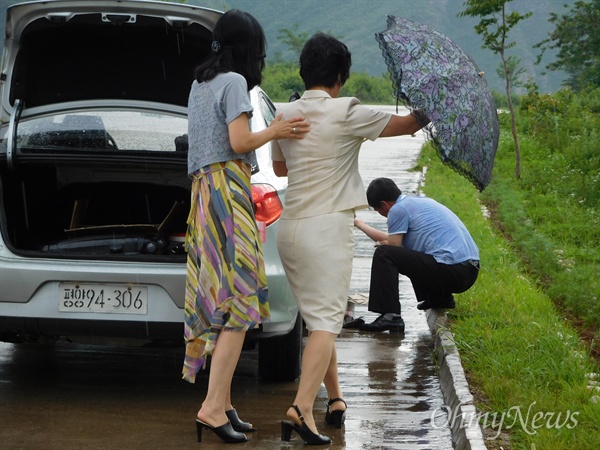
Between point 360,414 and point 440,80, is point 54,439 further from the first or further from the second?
point 440,80

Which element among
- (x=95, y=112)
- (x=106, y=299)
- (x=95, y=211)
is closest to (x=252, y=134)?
(x=106, y=299)

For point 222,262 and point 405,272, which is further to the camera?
point 405,272

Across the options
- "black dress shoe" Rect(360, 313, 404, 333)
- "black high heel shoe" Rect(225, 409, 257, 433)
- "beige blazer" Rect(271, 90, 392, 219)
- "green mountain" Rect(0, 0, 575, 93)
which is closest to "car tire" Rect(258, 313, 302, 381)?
"black high heel shoe" Rect(225, 409, 257, 433)

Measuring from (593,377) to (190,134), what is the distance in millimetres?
2596

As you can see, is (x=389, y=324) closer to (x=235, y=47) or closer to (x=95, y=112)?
(x=95, y=112)

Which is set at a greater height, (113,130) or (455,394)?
(113,130)

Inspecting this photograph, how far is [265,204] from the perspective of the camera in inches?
224

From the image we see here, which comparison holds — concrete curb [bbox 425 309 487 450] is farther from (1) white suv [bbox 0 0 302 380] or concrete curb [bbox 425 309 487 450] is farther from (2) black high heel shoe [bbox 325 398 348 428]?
(1) white suv [bbox 0 0 302 380]

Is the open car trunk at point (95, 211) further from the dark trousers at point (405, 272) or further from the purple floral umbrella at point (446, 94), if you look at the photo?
the dark trousers at point (405, 272)

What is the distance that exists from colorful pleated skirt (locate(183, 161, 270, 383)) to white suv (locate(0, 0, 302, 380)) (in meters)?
0.29

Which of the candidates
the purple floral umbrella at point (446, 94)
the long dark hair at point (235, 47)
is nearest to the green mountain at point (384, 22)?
the purple floral umbrella at point (446, 94)

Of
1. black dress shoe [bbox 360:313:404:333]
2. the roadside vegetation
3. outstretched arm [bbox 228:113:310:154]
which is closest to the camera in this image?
outstretched arm [bbox 228:113:310:154]

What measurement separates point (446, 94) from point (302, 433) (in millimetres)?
1709

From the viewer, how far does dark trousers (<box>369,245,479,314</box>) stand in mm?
7715
